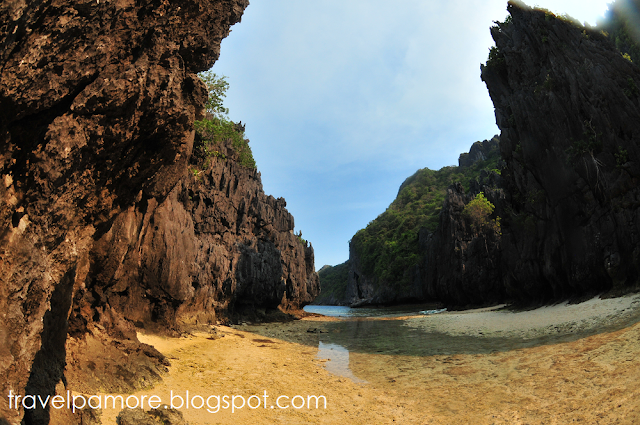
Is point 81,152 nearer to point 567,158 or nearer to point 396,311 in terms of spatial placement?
point 567,158

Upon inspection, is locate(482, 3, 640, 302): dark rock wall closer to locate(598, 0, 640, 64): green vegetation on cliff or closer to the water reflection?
locate(598, 0, 640, 64): green vegetation on cliff

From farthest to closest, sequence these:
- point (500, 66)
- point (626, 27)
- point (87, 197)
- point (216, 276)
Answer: point (500, 66), point (626, 27), point (216, 276), point (87, 197)

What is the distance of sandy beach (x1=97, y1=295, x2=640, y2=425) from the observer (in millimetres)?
6348

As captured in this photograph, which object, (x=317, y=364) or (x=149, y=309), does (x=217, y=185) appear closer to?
(x=149, y=309)

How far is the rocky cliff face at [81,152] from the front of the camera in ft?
12.5

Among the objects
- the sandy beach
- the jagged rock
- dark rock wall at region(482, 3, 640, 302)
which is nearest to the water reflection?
dark rock wall at region(482, 3, 640, 302)

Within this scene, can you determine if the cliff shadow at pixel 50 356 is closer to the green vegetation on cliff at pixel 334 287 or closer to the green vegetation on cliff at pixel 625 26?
the green vegetation on cliff at pixel 625 26

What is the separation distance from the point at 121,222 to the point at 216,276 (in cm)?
1918

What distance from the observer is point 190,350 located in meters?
12.3

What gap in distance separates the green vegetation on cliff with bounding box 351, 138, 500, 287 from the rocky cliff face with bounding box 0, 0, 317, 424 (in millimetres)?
72994

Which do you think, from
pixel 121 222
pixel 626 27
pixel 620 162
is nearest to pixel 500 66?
pixel 626 27

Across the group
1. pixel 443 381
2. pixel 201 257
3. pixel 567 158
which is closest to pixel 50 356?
pixel 443 381

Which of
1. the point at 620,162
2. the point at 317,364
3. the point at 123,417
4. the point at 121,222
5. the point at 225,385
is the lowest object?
the point at 317,364

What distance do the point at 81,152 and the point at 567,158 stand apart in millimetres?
29413
